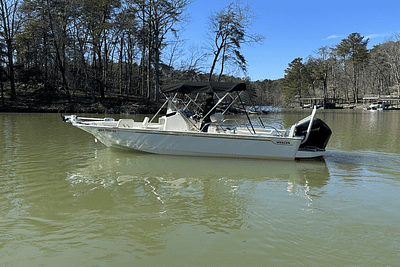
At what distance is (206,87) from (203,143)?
178 centimetres

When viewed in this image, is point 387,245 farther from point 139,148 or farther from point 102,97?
point 102,97

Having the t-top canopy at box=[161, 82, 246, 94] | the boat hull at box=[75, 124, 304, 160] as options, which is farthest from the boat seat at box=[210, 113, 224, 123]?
the t-top canopy at box=[161, 82, 246, 94]

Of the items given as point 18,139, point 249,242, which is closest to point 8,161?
point 18,139

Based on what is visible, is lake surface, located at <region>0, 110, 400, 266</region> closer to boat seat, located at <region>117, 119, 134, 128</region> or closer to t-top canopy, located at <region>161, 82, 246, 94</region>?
boat seat, located at <region>117, 119, 134, 128</region>

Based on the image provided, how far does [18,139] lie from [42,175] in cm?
651

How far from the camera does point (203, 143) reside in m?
8.95

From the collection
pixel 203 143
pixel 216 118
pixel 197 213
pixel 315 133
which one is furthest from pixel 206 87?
pixel 197 213

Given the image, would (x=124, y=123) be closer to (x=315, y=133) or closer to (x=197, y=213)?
(x=197, y=213)

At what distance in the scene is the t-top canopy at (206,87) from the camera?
8.82 m

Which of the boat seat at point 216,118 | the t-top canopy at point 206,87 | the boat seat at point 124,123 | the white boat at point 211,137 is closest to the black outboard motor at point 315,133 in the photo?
the white boat at point 211,137

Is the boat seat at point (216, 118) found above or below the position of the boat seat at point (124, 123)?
above

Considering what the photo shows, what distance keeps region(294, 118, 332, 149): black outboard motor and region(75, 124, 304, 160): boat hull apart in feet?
1.07

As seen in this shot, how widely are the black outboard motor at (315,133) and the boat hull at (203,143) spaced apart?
33 centimetres

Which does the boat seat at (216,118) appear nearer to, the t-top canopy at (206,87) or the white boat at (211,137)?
the white boat at (211,137)
